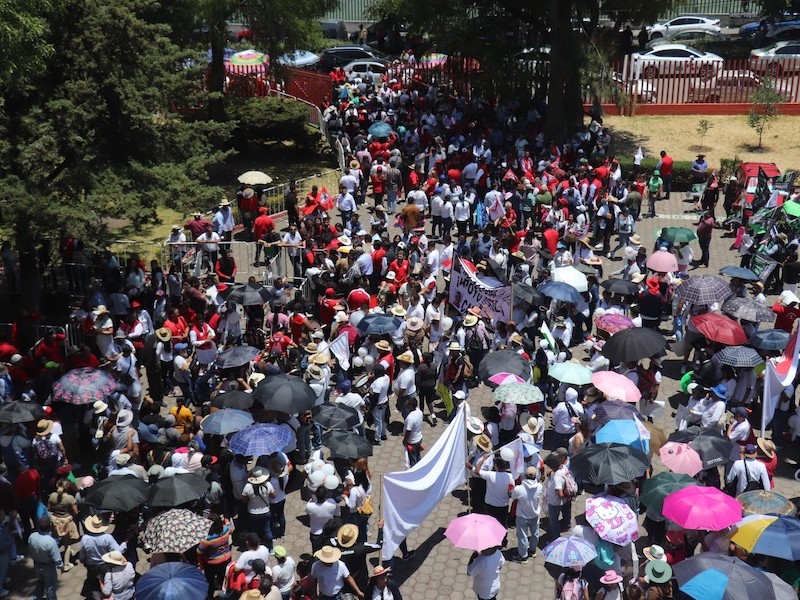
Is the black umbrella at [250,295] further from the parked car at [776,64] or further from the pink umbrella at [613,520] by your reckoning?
the parked car at [776,64]

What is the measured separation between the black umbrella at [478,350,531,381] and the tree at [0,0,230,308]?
297 inches

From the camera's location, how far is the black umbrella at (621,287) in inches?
658

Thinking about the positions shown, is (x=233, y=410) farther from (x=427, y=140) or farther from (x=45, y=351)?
(x=427, y=140)

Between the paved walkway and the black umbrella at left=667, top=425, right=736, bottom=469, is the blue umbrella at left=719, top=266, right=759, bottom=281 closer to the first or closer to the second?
the paved walkway

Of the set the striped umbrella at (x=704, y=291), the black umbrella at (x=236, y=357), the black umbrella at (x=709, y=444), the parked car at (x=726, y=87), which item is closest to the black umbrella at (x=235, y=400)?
the black umbrella at (x=236, y=357)

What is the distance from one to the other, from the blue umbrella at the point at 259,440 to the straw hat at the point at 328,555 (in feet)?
6.64

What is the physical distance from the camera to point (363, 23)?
52.0 meters

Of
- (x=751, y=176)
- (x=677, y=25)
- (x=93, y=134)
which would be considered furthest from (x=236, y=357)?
(x=677, y=25)

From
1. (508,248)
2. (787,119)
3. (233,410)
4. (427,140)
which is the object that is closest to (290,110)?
(427,140)

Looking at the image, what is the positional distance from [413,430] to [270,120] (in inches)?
855

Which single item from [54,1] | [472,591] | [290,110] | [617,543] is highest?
[54,1]

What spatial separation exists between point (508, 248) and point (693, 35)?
30.5 m

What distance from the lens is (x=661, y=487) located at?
1102 centimetres

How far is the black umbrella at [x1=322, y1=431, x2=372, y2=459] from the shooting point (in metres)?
11.7
